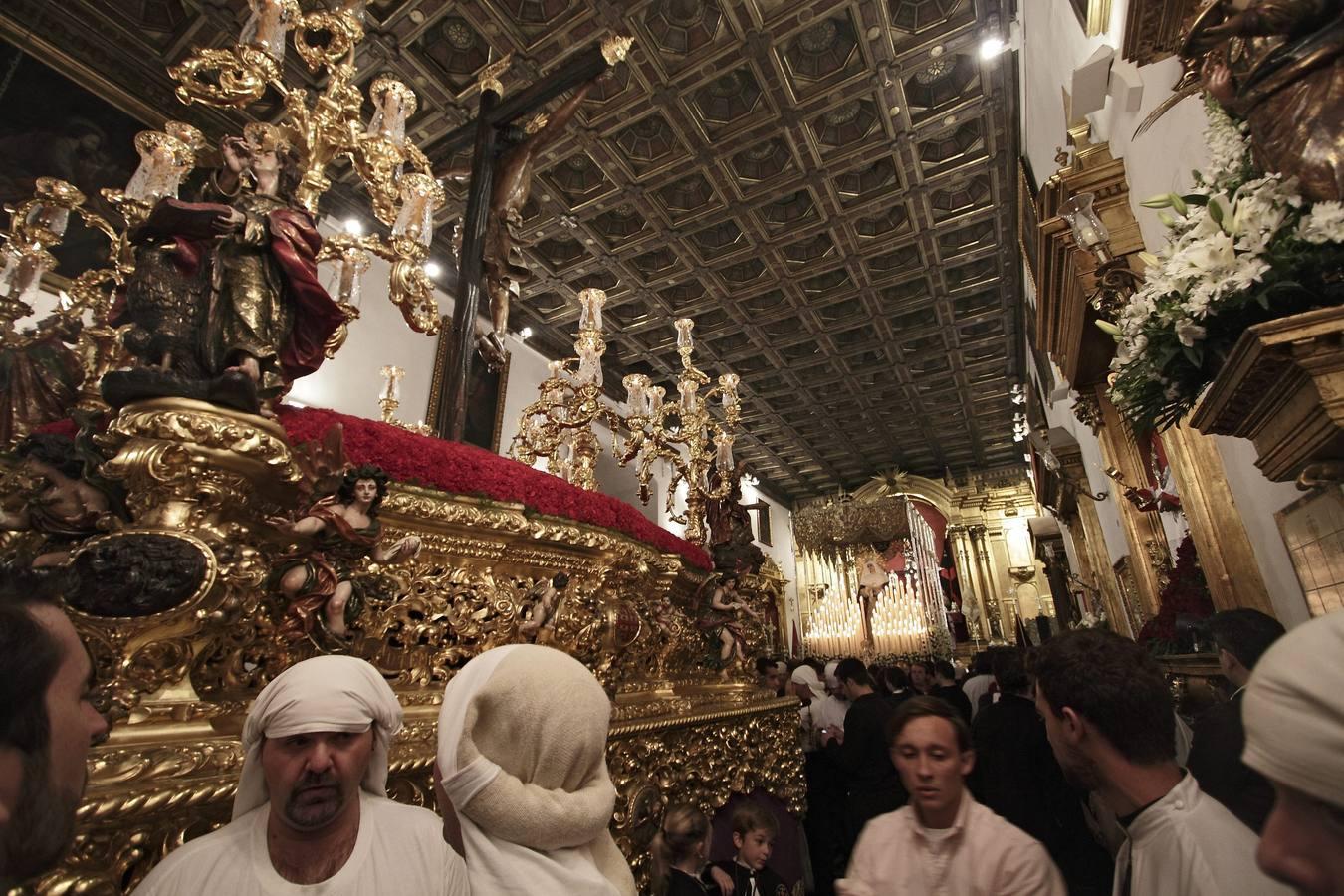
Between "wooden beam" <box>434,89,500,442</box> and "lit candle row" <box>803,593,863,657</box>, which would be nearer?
"wooden beam" <box>434,89,500,442</box>

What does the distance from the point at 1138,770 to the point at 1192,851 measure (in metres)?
0.19

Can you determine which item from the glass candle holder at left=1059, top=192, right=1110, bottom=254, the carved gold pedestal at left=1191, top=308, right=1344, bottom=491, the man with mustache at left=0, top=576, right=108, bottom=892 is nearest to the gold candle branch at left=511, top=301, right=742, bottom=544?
the glass candle holder at left=1059, top=192, right=1110, bottom=254

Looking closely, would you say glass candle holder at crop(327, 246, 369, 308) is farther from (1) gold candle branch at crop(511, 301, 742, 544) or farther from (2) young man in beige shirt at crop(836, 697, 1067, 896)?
(2) young man in beige shirt at crop(836, 697, 1067, 896)

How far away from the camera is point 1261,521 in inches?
102

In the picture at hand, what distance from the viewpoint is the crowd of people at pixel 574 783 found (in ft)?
1.84

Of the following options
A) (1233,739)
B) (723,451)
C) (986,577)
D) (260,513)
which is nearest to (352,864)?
(260,513)

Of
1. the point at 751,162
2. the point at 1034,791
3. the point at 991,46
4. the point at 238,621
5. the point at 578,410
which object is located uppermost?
the point at 751,162

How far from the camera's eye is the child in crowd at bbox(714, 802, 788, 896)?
2.21m

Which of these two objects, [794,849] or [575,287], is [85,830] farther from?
[575,287]

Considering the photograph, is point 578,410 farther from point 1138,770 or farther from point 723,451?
point 1138,770

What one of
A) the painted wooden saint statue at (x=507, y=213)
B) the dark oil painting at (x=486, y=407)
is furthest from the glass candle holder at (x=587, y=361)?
the dark oil painting at (x=486, y=407)

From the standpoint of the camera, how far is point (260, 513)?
195 cm

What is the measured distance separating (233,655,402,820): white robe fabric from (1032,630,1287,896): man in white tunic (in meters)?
1.57

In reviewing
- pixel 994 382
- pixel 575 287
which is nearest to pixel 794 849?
pixel 575 287
